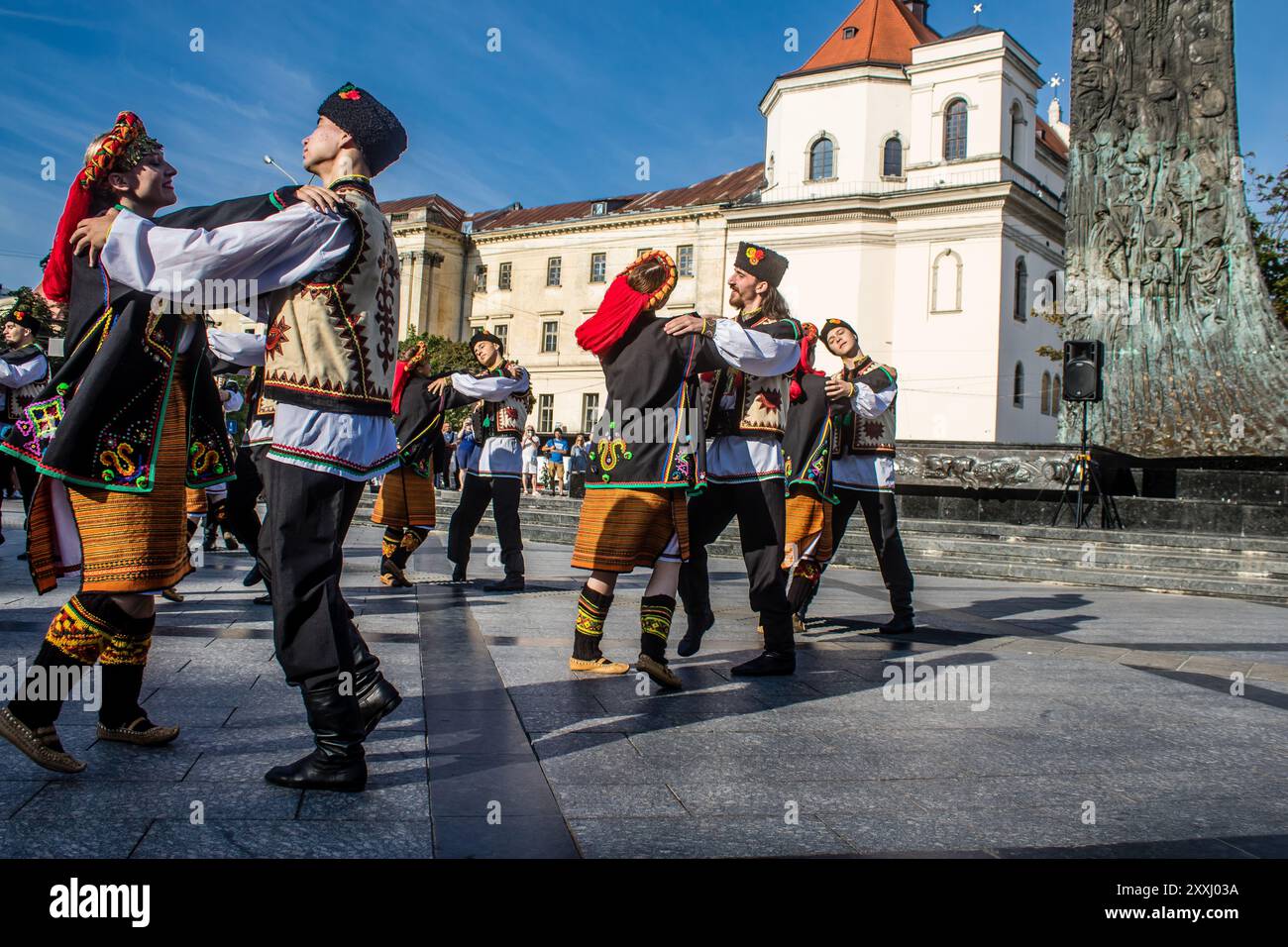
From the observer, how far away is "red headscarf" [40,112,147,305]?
11.7 feet

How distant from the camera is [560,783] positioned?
332 cm

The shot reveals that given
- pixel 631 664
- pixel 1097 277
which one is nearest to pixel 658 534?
pixel 631 664

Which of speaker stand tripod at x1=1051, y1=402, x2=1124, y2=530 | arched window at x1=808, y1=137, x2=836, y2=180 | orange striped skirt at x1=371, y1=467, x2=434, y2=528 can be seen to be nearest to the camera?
orange striped skirt at x1=371, y1=467, x2=434, y2=528

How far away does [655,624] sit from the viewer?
4.99 metres

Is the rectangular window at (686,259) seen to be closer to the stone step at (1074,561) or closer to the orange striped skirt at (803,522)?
the stone step at (1074,561)

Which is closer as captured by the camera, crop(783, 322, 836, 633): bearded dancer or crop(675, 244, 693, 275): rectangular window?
crop(783, 322, 836, 633): bearded dancer

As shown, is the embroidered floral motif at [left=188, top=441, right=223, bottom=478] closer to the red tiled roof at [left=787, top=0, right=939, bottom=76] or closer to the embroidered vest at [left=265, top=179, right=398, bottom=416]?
the embroidered vest at [left=265, top=179, right=398, bottom=416]

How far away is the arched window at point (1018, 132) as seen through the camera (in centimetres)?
4562

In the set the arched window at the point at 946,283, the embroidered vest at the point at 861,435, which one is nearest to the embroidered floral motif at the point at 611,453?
the embroidered vest at the point at 861,435

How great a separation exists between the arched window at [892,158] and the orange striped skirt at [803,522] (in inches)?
1709

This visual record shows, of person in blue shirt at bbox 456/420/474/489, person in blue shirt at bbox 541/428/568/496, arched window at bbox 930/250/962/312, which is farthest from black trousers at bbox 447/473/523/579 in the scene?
arched window at bbox 930/250/962/312

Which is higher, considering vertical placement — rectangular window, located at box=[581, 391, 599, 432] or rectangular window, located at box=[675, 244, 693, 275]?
rectangular window, located at box=[675, 244, 693, 275]

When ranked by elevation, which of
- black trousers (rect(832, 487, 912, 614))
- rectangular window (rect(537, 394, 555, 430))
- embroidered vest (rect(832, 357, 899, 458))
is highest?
rectangular window (rect(537, 394, 555, 430))

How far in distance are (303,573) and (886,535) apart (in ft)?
16.1
